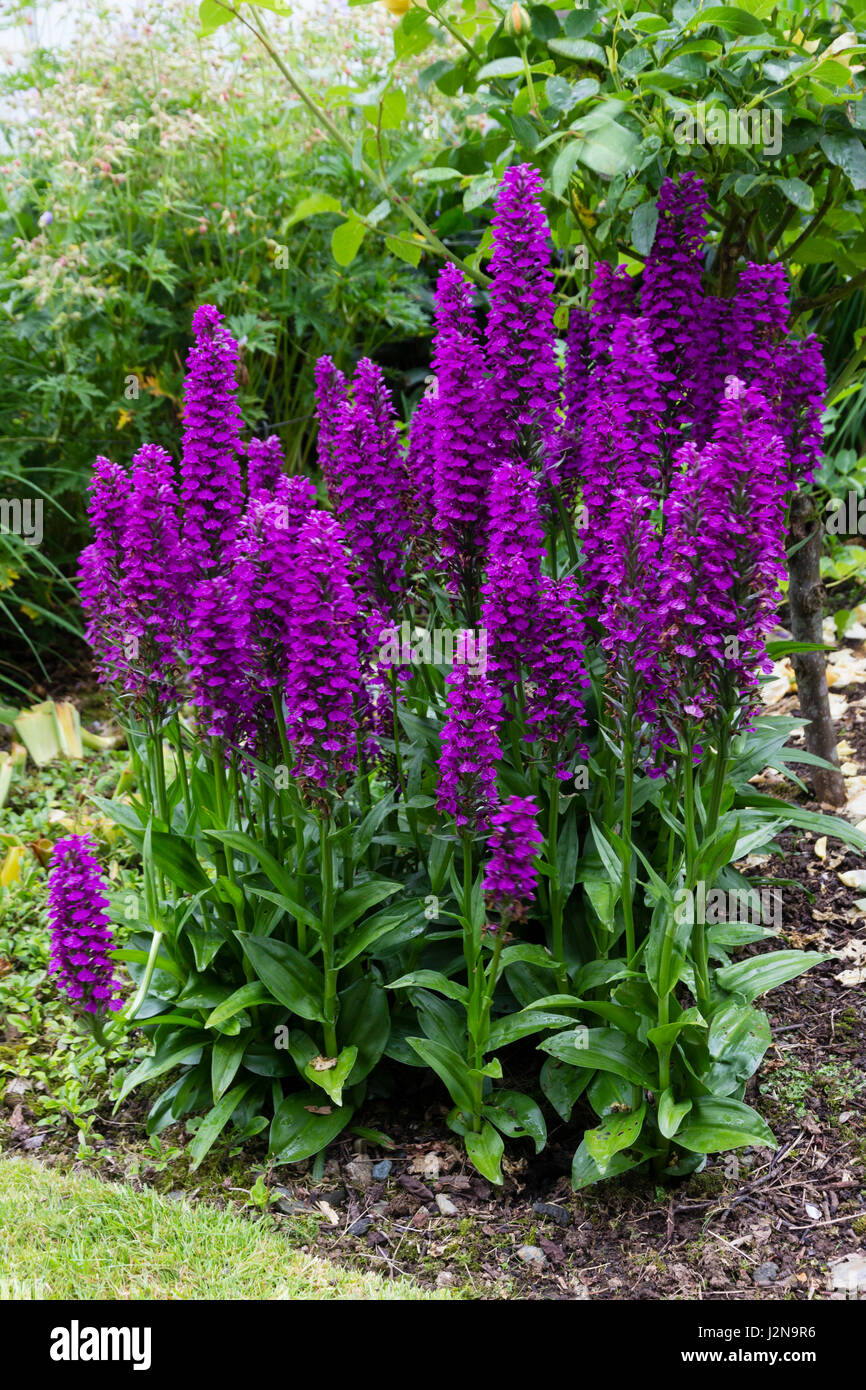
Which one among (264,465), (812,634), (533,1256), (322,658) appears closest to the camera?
(322,658)

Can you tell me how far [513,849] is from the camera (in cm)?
287

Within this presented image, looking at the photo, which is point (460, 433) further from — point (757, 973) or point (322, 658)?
point (757, 973)

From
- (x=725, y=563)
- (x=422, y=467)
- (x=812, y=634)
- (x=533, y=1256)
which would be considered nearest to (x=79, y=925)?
(x=533, y=1256)

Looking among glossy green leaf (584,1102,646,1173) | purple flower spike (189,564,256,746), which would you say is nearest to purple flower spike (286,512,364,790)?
purple flower spike (189,564,256,746)

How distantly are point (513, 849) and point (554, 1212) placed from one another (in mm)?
1106

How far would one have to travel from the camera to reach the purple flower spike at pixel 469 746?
112 inches

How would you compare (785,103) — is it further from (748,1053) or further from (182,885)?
(182,885)

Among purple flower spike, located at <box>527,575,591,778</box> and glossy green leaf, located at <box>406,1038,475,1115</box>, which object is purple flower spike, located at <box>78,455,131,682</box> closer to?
purple flower spike, located at <box>527,575,591,778</box>

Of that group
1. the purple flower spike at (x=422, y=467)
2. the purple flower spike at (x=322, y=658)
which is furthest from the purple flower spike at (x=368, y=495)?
the purple flower spike at (x=322, y=658)

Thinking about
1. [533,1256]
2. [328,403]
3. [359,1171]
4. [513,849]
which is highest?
[328,403]

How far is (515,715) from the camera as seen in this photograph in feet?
11.1

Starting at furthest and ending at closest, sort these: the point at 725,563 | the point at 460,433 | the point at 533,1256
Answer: the point at 460,433, the point at 533,1256, the point at 725,563

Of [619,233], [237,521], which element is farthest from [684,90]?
[237,521]

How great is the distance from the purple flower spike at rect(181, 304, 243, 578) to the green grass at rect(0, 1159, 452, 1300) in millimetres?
1760
